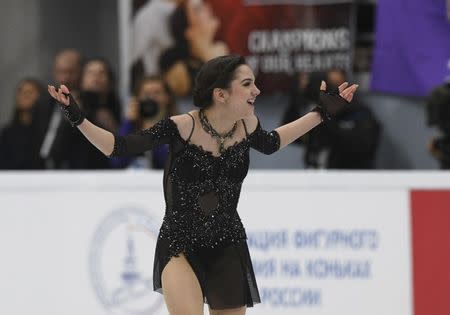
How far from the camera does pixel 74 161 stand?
7.79m

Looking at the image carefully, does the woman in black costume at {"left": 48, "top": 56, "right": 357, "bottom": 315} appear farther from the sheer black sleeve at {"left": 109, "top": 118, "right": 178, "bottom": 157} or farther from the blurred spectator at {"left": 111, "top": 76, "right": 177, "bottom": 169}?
the blurred spectator at {"left": 111, "top": 76, "right": 177, "bottom": 169}

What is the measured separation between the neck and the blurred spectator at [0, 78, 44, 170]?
343cm

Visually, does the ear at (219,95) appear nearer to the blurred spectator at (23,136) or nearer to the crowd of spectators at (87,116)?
the crowd of spectators at (87,116)

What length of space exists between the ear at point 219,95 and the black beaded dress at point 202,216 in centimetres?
21

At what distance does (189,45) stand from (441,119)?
2.56 metres

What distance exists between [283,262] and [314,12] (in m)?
2.98

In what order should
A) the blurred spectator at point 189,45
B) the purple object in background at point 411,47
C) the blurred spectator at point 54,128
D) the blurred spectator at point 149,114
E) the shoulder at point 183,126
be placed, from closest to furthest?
the shoulder at point 183,126 → the blurred spectator at point 149,114 → the blurred spectator at point 54,128 → the purple object in background at point 411,47 → the blurred spectator at point 189,45

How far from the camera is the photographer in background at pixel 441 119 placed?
24.9 ft

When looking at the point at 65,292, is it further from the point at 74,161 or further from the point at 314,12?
the point at 314,12

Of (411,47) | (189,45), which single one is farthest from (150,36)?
(411,47)

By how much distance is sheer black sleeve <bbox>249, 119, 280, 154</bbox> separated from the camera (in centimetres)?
496

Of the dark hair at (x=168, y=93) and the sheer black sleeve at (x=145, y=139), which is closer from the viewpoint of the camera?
the sheer black sleeve at (x=145, y=139)

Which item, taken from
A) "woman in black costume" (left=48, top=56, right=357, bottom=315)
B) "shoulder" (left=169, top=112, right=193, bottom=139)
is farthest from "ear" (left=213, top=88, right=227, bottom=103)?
"shoulder" (left=169, top=112, right=193, bottom=139)

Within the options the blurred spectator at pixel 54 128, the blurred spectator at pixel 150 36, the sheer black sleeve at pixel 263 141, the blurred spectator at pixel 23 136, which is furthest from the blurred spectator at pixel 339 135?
the sheer black sleeve at pixel 263 141
